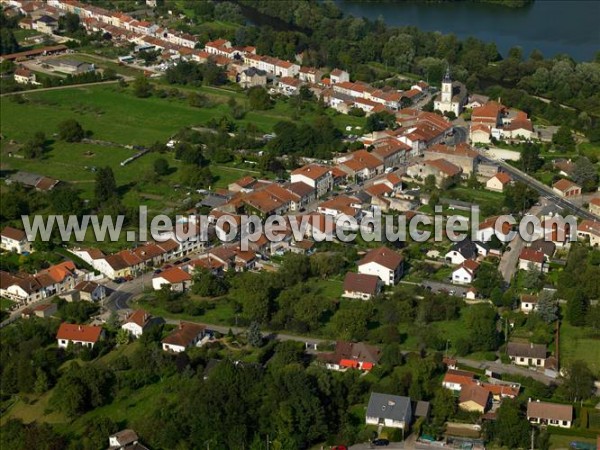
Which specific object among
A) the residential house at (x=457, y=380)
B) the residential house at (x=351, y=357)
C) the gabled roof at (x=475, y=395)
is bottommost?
the residential house at (x=351, y=357)

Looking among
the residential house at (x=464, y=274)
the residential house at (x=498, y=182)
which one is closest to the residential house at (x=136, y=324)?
the residential house at (x=464, y=274)

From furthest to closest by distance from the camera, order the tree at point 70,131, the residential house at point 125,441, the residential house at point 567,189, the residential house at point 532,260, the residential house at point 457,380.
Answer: the tree at point 70,131
the residential house at point 567,189
the residential house at point 532,260
the residential house at point 457,380
the residential house at point 125,441

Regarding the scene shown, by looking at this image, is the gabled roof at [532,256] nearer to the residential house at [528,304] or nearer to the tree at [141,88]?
the residential house at [528,304]

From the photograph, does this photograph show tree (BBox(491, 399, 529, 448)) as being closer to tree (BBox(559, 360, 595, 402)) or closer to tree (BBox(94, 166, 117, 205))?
tree (BBox(559, 360, 595, 402))

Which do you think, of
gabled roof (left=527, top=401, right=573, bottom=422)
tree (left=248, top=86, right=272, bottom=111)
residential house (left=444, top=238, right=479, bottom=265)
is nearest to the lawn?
gabled roof (left=527, top=401, right=573, bottom=422)

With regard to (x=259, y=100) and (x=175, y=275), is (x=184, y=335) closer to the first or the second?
(x=175, y=275)

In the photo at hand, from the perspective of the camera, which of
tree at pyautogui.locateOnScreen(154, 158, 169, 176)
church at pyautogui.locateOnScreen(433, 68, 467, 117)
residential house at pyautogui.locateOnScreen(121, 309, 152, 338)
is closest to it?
residential house at pyautogui.locateOnScreen(121, 309, 152, 338)

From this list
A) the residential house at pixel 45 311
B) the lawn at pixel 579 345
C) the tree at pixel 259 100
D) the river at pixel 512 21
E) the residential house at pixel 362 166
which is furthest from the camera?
the river at pixel 512 21
